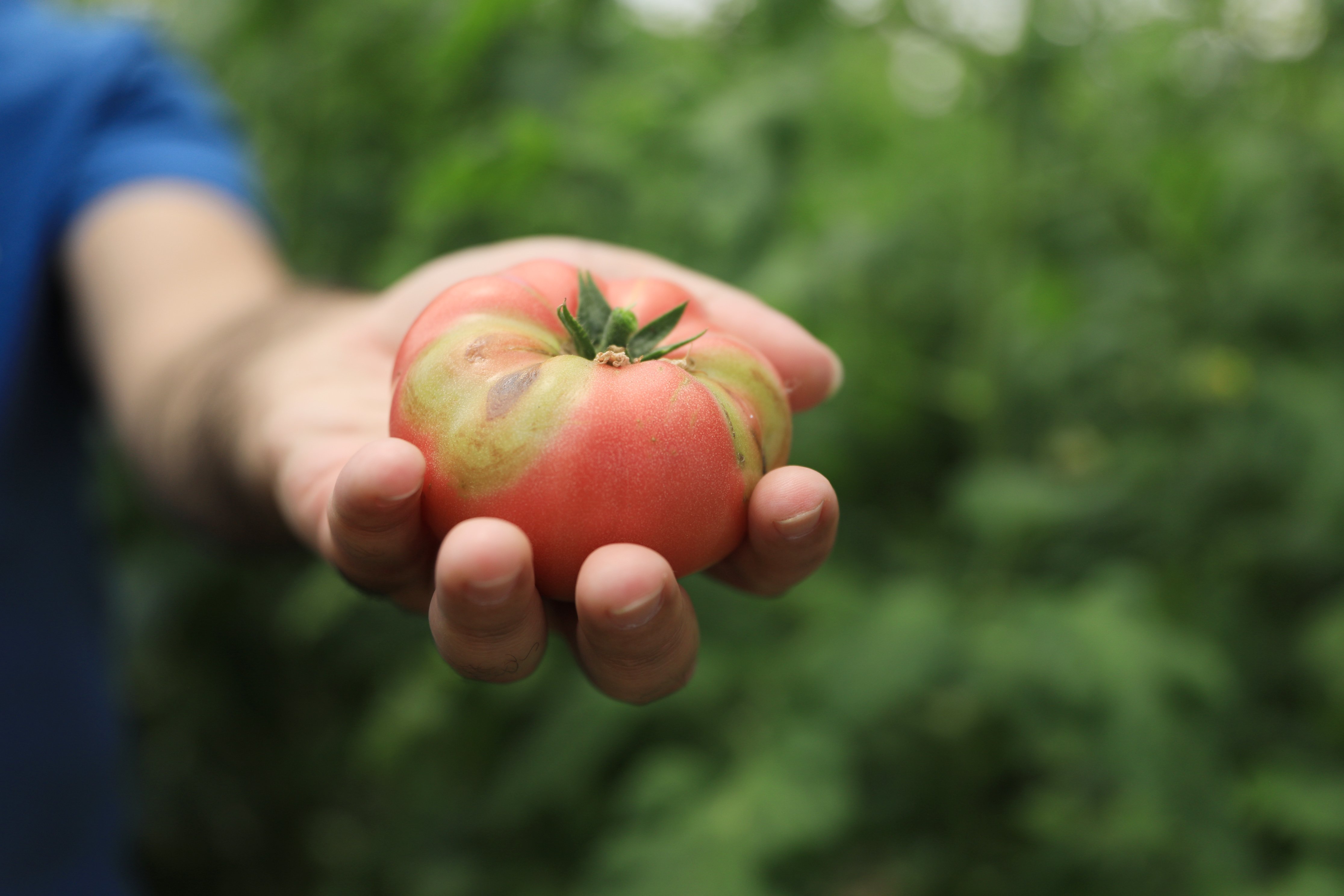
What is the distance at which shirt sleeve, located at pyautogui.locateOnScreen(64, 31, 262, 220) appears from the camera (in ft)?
6.16

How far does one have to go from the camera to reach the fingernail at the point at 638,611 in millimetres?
738

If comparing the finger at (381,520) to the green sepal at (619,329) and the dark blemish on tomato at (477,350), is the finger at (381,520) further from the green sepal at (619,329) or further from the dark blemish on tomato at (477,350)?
the green sepal at (619,329)

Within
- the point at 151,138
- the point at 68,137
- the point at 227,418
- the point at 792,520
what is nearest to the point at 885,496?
the point at 227,418

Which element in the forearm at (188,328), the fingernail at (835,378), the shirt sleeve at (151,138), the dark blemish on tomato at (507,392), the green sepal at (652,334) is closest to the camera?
the dark blemish on tomato at (507,392)

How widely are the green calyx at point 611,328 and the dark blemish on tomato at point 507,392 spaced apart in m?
0.07

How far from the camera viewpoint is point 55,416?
6.64 ft

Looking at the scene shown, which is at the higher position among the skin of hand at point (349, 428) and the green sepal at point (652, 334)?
the green sepal at point (652, 334)

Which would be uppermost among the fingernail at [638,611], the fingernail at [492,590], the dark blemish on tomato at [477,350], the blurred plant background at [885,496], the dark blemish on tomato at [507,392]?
the dark blemish on tomato at [477,350]

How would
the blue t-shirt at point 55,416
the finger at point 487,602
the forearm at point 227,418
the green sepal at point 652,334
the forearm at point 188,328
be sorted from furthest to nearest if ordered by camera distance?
the blue t-shirt at point 55,416 < the forearm at point 188,328 < the forearm at point 227,418 < the green sepal at point 652,334 < the finger at point 487,602

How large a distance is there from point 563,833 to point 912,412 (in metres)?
1.27

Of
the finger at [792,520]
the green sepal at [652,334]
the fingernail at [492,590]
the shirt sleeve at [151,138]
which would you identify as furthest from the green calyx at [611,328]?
the shirt sleeve at [151,138]

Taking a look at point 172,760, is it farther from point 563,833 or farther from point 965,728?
point 965,728

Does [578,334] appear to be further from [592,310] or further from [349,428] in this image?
[349,428]

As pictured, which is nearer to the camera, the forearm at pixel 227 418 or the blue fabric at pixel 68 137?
the forearm at pixel 227 418
